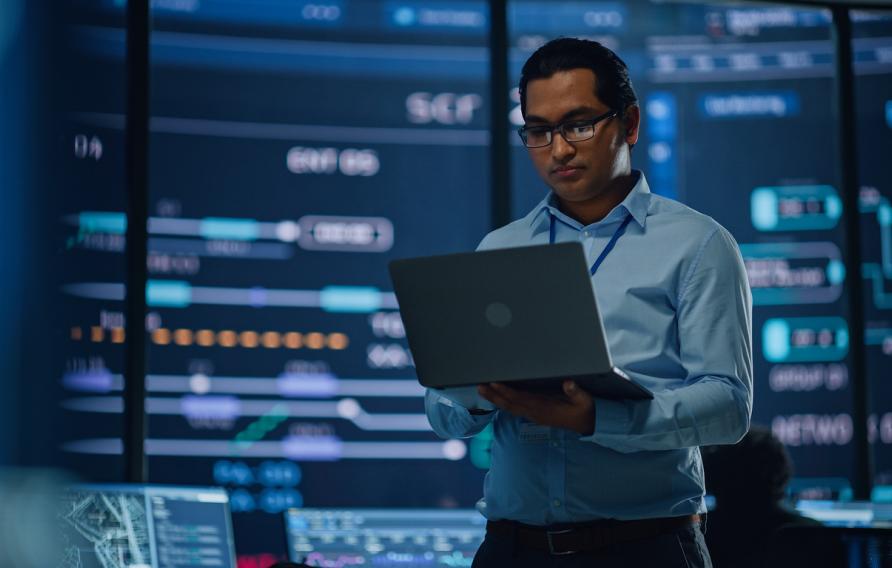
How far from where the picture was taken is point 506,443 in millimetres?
1711

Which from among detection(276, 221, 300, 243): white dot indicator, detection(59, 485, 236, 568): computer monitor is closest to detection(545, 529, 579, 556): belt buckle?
detection(59, 485, 236, 568): computer monitor

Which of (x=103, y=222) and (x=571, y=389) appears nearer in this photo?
(x=571, y=389)

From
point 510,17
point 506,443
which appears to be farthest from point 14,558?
point 510,17

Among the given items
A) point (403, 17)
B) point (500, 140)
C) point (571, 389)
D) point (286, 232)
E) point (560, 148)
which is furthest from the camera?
point (403, 17)

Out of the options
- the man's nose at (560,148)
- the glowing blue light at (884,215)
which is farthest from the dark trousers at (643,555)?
the glowing blue light at (884,215)

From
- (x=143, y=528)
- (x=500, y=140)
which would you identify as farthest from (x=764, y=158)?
(x=143, y=528)

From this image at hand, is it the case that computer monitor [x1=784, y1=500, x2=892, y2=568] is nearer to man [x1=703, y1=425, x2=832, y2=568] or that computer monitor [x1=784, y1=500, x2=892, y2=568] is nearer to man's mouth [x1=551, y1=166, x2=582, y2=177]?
man [x1=703, y1=425, x2=832, y2=568]

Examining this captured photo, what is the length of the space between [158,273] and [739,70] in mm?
2548

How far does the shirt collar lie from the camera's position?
1728 millimetres

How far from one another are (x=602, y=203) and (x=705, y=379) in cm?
35

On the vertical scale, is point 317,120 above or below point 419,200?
above

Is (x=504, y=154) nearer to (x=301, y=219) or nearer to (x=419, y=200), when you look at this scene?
(x=419, y=200)

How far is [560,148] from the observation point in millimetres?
1712

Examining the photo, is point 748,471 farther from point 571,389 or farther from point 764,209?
point 764,209
